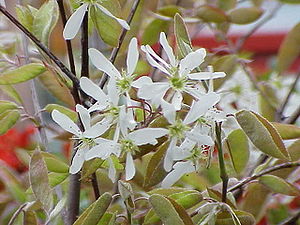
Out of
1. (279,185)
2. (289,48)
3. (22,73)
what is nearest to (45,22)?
(22,73)

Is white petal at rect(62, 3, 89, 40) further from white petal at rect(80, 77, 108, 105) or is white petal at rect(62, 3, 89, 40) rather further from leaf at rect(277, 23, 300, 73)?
leaf at rect(277, 23, 300, 73)

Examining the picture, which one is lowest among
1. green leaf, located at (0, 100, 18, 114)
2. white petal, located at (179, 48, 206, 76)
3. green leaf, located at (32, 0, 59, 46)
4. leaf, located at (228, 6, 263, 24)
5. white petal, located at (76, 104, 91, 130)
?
leaf, located at (228, 6, 263, 24)

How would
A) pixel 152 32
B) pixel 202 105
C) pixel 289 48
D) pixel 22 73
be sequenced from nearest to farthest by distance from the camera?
pixel 202 105 < pixel 22 73 < pixel 152 32 < pixel 289 48

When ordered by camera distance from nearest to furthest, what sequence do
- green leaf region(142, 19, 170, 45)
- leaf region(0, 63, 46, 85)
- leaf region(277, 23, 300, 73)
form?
leaf region(0, 63, 46, 85)
green leaf region(142, 19, 170, 45)
leaf region(277, 23, 300, 73)

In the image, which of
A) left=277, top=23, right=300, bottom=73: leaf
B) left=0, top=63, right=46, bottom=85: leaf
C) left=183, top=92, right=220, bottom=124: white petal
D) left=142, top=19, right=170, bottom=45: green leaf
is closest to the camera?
left=183, top=92, right=220, bottom=124: white petal

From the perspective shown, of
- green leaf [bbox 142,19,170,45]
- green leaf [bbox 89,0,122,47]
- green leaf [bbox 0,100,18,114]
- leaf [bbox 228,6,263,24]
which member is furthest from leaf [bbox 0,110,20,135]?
leaf [bbox 228,6,263,24]

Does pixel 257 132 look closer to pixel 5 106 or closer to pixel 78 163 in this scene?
pixel 78 163
